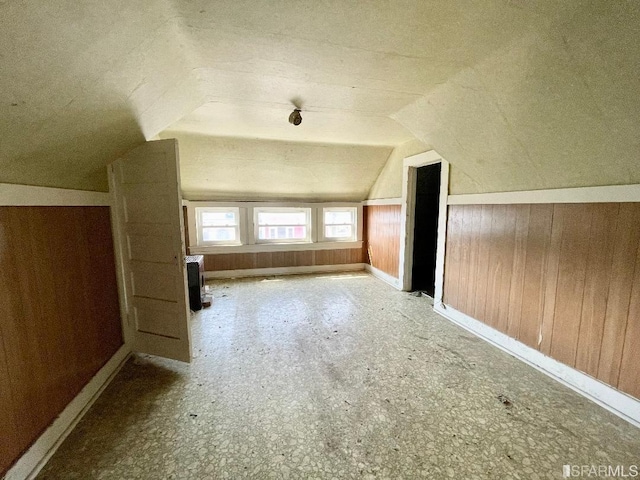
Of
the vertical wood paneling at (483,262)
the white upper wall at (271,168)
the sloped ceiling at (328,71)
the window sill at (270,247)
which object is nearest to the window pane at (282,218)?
the white upper wall at (271,168)

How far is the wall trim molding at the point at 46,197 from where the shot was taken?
1328mm

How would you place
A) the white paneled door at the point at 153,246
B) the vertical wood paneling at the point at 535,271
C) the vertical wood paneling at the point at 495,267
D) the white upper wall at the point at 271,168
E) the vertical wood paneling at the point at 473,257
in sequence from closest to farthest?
1. the white paneled door at the point at 153,246
2. the vertical wood paneling at the point at 535,271
3. the vertical wood paneling at the point at 495,267
4. the vertical wood paneling at the point at 473,257
5. the white upper wall at the point at 271,168

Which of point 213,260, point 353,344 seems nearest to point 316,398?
point 353,344

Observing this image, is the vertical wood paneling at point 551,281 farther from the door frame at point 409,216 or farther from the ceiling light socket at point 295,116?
the ceiling light socket at point 295,116

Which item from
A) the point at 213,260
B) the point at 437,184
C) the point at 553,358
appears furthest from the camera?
the point at 213,260

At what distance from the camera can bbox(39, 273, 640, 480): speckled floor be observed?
139 cm

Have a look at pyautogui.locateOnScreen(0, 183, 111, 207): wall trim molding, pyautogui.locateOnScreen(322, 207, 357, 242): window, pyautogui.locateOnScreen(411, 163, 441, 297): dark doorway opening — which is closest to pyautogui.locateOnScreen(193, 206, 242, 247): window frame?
pyautogui.locateOnScreen(322, 207, 357, 242): window

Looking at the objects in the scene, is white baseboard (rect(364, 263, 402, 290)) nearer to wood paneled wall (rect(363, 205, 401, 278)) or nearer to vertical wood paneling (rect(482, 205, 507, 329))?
wood paneled wall (rect(363, 205, 401, 278))

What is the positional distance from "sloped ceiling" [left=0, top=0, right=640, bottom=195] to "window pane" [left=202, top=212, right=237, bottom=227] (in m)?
2.73

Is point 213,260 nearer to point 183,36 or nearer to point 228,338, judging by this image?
point 228,338

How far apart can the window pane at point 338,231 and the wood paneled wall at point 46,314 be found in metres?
3.85

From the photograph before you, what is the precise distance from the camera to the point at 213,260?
4.92 meters

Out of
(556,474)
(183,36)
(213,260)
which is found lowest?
(556,474)

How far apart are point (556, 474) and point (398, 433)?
0.75 metres
